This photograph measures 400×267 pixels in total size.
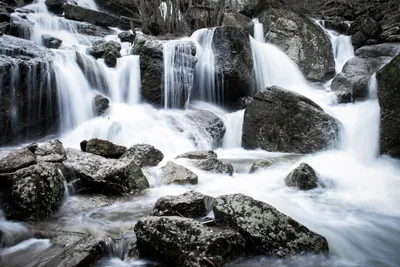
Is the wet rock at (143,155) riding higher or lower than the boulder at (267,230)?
higher

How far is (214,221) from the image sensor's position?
133 inches

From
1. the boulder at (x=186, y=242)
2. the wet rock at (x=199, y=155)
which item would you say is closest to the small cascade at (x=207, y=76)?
the wet rock at (x=199, y=155)

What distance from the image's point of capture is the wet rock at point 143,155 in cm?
606

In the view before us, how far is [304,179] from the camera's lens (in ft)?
17.0

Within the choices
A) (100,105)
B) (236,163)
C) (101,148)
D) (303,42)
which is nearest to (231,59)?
(100,105)

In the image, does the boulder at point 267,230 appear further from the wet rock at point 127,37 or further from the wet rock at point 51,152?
the wet rock at point 127,37

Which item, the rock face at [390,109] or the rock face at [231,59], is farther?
the rock face at [231,59]

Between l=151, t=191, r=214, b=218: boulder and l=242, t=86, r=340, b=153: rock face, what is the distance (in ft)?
14.9

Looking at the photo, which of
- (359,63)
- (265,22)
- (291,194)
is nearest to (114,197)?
(291,194)

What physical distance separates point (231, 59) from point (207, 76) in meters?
0.97

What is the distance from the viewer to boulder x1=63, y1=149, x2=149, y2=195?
467 centimetres

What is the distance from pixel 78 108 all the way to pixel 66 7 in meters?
9.72

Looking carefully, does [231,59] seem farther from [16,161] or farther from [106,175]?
[16,161]

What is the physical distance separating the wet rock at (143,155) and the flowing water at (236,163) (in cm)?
31
